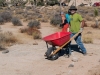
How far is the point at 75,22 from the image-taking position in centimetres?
1093

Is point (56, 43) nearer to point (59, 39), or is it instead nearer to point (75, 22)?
point (59, 39)

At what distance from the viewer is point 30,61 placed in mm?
10320

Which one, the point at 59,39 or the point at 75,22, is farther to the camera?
the point at 75,22

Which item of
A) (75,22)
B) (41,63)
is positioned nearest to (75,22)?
(75,22)

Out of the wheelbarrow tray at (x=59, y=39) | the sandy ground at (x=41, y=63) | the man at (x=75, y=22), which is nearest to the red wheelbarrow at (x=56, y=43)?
the wheelbarrow tray at (x=59, y=39)

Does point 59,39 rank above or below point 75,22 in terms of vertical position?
below

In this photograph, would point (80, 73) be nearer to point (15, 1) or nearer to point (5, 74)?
point (5, 74)

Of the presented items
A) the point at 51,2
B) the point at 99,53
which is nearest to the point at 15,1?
the point at 51,2

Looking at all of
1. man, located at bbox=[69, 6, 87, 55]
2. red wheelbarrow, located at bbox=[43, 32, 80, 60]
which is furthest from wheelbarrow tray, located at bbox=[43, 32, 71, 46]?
man, located at bbox=[69, 6, 87, 55]

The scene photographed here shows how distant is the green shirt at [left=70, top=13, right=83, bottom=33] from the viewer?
10859mm

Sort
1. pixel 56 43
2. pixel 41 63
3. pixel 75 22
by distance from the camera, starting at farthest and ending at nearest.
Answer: pixel 75 22
pixel 56 43
pixel 41 63

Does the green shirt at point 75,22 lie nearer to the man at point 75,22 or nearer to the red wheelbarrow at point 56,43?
the man at point 75,22

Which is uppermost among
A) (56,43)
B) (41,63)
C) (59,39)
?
(59,39)

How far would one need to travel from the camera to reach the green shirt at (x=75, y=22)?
35.6 feet
